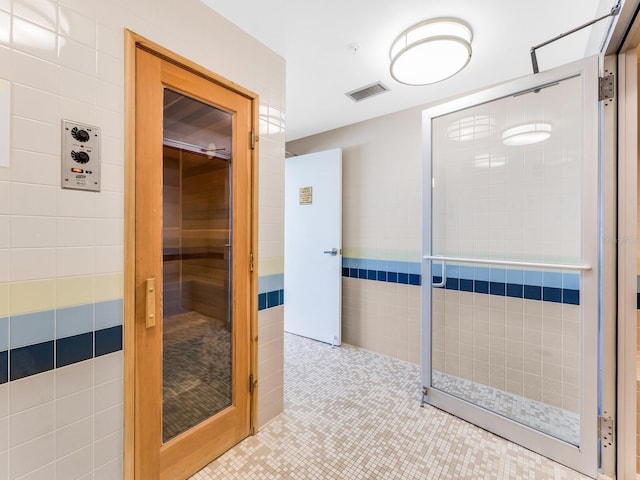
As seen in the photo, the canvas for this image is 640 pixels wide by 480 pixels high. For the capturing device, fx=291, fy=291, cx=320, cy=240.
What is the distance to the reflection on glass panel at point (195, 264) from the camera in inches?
57.3

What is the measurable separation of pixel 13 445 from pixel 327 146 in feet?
10.5

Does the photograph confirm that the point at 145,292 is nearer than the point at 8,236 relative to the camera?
No

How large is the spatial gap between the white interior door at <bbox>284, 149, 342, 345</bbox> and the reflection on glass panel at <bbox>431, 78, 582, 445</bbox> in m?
1.19

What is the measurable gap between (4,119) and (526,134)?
2.55 metres

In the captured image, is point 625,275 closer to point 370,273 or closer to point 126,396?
point 370,273

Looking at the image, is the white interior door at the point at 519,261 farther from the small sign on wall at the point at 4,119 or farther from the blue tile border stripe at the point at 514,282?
the small sign on wall at the point at 4,119

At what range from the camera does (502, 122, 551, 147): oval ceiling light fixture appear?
178 centimetres

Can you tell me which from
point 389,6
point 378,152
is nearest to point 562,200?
point 389,6

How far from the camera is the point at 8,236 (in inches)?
38.9

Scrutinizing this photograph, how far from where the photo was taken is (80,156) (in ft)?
3.68

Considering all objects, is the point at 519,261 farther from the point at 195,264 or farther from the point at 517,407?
the point at 195,264

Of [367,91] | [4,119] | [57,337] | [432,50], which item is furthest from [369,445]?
[367,91]

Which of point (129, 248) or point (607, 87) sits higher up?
point (607, 87)

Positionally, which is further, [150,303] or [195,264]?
[195,264]
